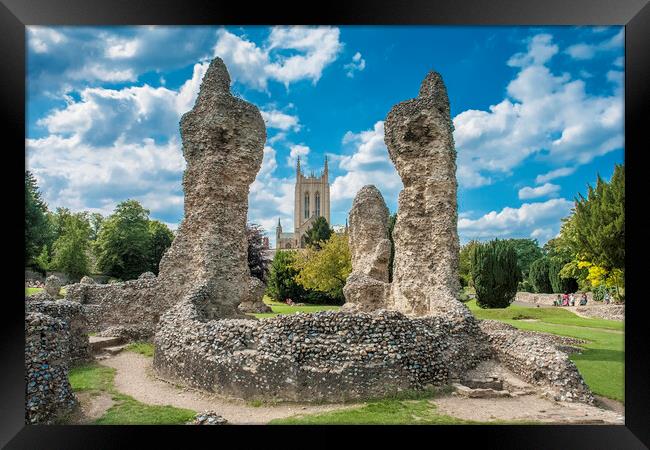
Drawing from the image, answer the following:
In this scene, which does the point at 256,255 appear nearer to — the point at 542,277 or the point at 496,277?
the point at 496,277

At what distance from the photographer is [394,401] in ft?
27.5

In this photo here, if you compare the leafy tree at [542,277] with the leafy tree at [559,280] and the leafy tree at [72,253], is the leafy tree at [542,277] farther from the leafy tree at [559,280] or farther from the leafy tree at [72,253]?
the leafy tree at [72,253]

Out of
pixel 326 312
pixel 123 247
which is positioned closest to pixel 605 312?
pixel 326 312

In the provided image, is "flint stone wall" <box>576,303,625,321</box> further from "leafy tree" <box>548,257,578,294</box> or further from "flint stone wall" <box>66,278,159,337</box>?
"flint stone wall" <box>66,278,159,337</box>

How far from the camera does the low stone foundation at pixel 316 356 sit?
8.39 meters

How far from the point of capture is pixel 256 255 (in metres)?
37.3

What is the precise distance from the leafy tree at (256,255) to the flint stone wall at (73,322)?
2386cm
